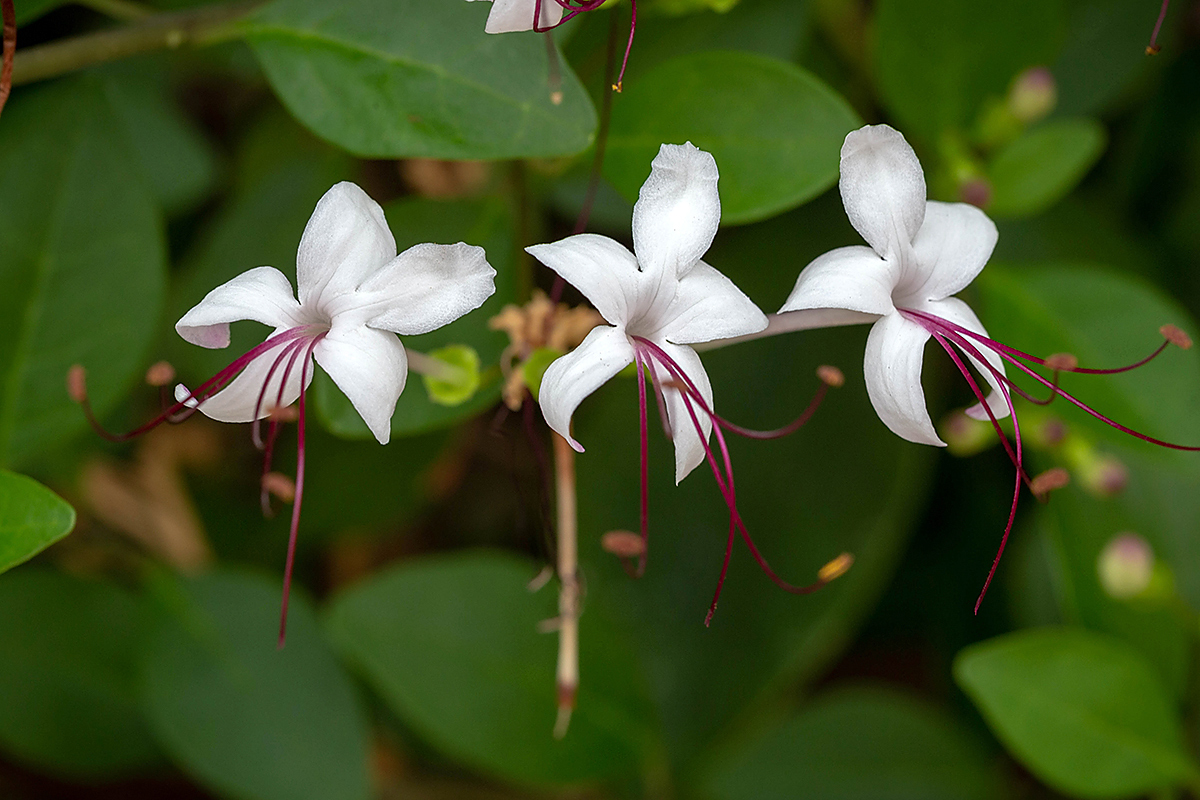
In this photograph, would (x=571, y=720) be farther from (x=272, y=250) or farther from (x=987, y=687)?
(x=272, y=250)

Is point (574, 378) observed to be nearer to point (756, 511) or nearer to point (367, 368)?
point (367, 368)

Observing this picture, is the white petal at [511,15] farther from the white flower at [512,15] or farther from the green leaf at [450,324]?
the green leaf at [450,324]

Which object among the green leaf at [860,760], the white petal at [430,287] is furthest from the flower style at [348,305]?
the green leaf at [860,760]

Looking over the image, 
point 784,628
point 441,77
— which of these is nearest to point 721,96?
point 441,77

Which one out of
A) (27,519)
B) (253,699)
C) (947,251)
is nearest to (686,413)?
(947,251)

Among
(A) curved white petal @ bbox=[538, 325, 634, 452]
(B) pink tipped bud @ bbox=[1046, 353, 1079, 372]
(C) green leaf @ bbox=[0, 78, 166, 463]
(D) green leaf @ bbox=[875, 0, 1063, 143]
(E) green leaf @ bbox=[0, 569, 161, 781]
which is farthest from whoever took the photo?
(E) green leaf @ bbox=[0, 569, 161, 781]

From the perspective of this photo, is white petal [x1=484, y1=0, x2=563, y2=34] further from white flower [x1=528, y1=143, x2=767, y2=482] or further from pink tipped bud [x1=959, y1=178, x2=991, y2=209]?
pink tipped bud [x1=959, y1=178, x2=991, y2=209]

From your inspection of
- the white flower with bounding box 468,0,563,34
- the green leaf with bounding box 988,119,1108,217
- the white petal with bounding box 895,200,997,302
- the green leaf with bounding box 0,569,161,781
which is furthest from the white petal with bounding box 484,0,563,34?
the green leaf with bounding box 0,569,161,781
